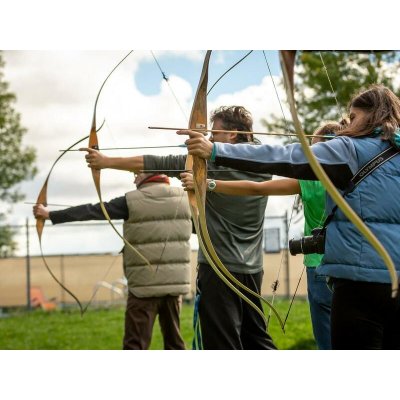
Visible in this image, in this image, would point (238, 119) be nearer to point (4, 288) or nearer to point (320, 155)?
point (320, 155)

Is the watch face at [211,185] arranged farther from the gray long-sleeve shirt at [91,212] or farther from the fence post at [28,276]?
the fence post at [28,276]

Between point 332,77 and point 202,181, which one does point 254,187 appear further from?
point 332,77

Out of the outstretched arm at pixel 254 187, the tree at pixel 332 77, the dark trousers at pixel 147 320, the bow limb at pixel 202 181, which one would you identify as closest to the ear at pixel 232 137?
the outstretched arm at pixel 254 187

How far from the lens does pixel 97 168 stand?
3143mm

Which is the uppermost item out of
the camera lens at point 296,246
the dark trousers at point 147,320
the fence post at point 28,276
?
the camera lens at point 296,246

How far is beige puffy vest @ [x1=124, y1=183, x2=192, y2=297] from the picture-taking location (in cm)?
420

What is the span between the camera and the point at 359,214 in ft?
7.82

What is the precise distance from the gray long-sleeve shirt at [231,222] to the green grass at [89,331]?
2.96 m

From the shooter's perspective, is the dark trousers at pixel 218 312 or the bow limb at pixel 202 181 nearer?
the bow limb at pixel 202 181

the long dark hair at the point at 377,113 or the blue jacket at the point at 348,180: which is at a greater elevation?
the long dark hair at the point at 377,113

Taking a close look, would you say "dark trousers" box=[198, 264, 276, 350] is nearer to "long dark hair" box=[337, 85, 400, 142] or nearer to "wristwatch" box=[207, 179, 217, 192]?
"wristwatch" box=[207, 179, 217, 192]

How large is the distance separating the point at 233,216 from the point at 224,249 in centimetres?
14

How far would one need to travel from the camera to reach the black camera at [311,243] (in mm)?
2654

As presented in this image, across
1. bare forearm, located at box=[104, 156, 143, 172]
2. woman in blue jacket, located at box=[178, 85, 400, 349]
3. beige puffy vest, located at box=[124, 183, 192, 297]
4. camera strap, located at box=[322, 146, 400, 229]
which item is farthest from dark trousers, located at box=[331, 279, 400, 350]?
beige puffy vest, located at box=[124, 183, 192, 297]
